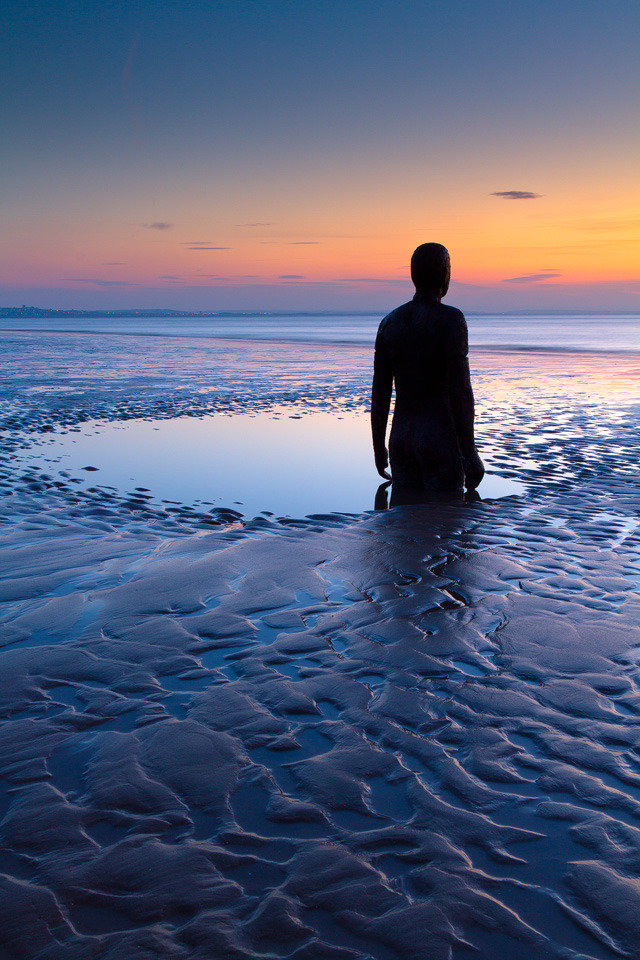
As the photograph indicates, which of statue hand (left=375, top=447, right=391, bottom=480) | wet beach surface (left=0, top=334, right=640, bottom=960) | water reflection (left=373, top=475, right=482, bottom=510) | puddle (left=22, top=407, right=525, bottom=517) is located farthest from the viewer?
puddle (left=22, top=407, right=525, bottom=517)

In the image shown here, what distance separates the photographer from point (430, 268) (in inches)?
239

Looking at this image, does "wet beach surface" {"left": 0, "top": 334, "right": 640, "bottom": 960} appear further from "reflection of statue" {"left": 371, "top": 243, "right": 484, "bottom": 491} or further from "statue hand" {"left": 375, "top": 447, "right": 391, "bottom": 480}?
"statue hand" {"left": 375, "top": 447, "right": 391, "bottom": 480}

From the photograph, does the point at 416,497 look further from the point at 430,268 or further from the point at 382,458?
the point at 430,268

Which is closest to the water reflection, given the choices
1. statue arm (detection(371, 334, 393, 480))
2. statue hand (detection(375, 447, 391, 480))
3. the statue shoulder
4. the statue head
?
statue hand (detection(375, 447, 391, 480))

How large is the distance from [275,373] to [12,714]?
1952 cm

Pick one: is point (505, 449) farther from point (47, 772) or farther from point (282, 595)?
point (47, 772)

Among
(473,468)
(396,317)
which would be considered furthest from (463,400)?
(396,317)

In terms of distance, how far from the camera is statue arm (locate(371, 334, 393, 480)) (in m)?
6.49

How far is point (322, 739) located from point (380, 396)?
4386 mm

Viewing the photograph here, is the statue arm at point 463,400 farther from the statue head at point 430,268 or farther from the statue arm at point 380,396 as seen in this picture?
the statue arm at point 380,396

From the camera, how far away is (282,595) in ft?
14.1

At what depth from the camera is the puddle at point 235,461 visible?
743 centimetres

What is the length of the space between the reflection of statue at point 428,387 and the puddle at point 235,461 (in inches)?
27.3

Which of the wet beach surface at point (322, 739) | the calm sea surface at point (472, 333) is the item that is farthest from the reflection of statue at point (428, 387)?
the calm sea surface at point (472, 333)
